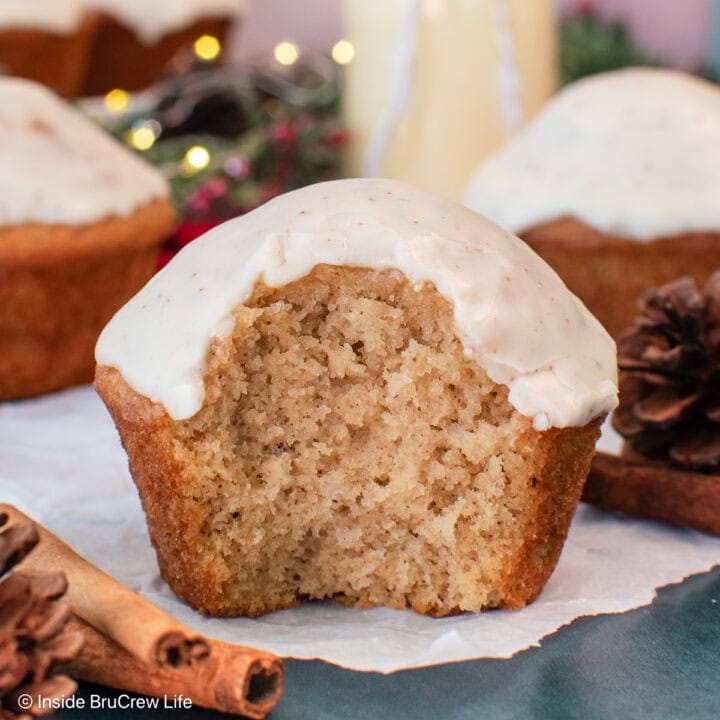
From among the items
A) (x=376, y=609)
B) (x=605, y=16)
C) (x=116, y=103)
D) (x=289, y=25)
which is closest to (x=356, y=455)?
(x=376, y=609)

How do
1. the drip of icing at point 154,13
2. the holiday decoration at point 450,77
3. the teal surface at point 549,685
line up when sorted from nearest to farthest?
the teal surface at point 549,685
the holiday decoration at point 450,77
the drip of icing at point 154,13

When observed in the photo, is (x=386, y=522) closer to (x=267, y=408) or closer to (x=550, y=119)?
(x=267, y=408)

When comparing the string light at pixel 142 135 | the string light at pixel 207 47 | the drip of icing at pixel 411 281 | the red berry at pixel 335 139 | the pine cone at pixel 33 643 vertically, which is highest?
the drip of icing at pixel 411 281

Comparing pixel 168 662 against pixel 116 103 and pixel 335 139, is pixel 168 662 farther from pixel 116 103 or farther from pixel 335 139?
pixel 116 103

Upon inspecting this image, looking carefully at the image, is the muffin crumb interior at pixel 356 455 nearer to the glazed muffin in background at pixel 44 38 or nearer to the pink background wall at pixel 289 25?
the glazed muffin in background at pixel 44 38

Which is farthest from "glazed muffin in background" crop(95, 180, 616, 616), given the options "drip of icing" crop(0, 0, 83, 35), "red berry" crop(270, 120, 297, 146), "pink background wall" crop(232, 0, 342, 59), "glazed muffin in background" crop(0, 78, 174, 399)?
"pink background wall" crop(232, 0, 342, 59)

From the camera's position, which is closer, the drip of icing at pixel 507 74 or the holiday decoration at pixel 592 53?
the drip of icing at pixel 507 74

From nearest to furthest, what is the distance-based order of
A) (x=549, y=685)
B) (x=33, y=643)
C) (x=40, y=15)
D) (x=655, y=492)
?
(x=33, y=643) < (x=549, y=685) < (x=655, y=492) < (x=40, y=15)

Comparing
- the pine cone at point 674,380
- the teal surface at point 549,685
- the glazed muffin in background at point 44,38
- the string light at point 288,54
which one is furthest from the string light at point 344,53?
the teal surface at point 549,685
